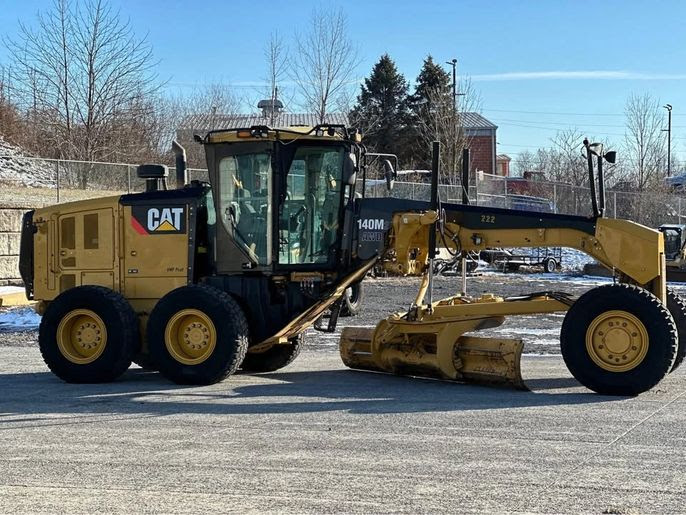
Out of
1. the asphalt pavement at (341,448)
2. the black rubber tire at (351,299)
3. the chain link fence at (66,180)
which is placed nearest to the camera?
the asphalt pavement at (341,448)

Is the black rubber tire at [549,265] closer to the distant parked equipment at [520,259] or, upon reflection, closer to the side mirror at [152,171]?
the distant parked equipment at [520,259]

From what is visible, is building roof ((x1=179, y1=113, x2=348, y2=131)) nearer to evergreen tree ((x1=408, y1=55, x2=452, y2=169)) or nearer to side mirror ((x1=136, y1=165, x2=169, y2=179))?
evergreen tree ((x1=408, y1=55, x2=452, y2=169))

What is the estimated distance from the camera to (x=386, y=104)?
56938 mm

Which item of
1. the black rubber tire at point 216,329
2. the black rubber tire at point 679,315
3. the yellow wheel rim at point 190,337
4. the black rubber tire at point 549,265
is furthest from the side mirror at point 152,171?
the black rubber tire at point 549,265

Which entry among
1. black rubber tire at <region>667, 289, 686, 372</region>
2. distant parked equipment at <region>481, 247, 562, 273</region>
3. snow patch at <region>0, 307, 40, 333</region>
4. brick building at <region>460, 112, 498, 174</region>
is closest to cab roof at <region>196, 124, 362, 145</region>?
black rubber tire at <region>667, 289, 686, 372</region>

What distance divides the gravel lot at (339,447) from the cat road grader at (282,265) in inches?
15.1

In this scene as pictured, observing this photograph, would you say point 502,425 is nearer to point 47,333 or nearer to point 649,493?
point 649,493

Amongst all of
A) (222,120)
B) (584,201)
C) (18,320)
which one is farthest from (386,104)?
(18,320)

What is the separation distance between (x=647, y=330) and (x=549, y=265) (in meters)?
25.3

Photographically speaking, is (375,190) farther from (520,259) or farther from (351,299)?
(351,299)

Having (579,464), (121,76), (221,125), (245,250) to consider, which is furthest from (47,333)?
(221,125)

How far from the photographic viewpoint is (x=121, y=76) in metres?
34.7

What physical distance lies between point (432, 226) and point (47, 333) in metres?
4.66

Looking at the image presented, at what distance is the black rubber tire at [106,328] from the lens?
10.9 meters
